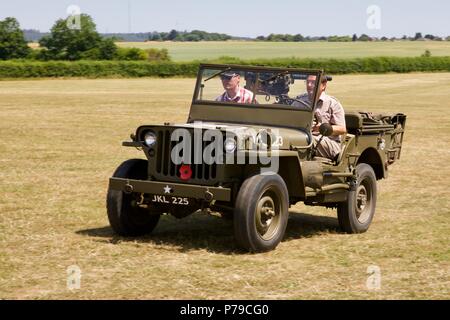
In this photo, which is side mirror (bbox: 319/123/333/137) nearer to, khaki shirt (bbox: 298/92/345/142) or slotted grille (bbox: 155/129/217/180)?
khaki shirt (bbox: 298/92/345/142)

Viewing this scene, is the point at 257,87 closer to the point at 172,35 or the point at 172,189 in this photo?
the point at 172,189

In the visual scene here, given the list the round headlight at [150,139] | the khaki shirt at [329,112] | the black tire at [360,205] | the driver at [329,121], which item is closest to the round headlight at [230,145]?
the round headlight at [150,139]

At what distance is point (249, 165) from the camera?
8.47 metres

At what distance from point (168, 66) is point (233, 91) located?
49687 millimetres

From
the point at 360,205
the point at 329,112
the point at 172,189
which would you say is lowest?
the point at 360,205

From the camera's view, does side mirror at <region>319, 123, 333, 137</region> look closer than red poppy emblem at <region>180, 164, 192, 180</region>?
No

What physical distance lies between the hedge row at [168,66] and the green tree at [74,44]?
53.7 feet

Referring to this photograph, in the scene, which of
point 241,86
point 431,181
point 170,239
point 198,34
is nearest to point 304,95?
point 241,86

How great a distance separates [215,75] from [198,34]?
117m

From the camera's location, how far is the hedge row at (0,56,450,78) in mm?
55125

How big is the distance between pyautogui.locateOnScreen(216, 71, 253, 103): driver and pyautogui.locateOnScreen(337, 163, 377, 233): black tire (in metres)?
1.51

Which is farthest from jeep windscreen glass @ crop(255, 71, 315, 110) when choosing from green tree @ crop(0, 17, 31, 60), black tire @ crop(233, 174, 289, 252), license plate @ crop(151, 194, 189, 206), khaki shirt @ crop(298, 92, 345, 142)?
green tree @ crop(0, 17, 31, 60)

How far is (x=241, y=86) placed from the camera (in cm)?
960

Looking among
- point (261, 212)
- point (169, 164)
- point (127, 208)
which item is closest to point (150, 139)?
point (169, 164)
